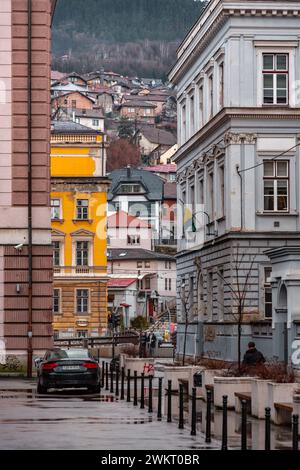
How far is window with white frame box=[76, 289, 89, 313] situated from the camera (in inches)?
3844

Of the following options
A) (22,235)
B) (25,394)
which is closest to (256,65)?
(22,235)

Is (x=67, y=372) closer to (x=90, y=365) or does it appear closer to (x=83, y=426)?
(x=90, y=365)

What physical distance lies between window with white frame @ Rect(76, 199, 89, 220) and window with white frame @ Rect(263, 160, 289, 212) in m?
40.6

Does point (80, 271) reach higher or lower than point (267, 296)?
higher

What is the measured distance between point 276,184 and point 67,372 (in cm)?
2235

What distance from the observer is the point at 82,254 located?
319 ft

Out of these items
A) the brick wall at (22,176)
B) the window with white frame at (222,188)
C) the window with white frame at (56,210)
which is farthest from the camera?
the window with white frame at (56,210)

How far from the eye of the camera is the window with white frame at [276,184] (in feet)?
185

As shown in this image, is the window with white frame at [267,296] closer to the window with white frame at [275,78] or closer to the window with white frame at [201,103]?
the window with white frame at [275,78]

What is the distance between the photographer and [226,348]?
185 ft

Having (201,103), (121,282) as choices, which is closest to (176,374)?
(201,103)

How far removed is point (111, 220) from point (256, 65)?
92583 millimetres

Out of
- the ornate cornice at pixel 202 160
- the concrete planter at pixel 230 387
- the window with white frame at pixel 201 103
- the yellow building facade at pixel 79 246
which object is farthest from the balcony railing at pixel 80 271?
the concrete planter at pixel 230 387

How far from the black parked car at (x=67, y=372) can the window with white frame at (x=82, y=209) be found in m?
59.5
